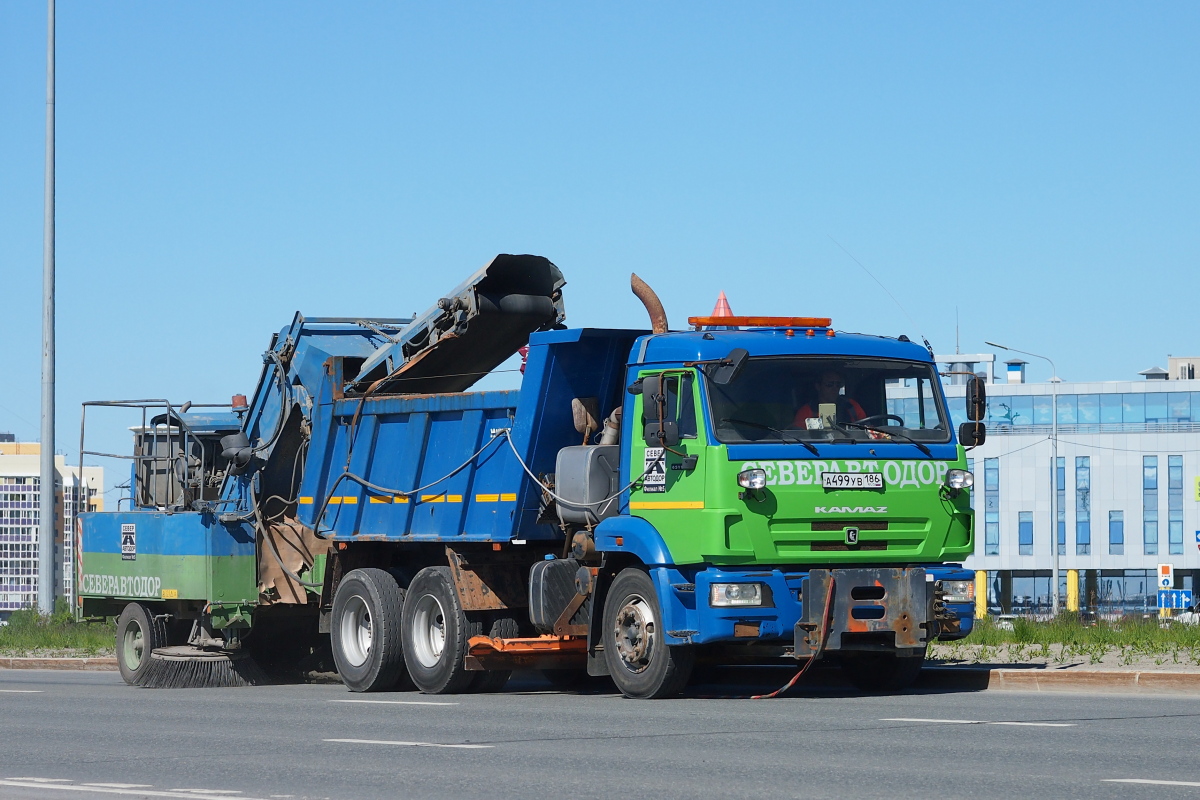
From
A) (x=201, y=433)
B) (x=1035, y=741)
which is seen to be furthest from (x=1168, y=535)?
(x=1035, y=741)

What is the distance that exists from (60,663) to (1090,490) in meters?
82.0

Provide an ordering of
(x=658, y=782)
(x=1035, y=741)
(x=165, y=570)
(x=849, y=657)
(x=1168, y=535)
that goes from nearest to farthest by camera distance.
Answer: (x=658, y=782)
(x=1035, y=741)
(x=849, y=657)
(x=165, y=570)
(x=1168, y=535)

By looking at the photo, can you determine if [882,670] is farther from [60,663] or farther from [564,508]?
[60,663]

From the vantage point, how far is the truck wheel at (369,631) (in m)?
16.6

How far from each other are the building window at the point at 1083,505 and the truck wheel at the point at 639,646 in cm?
8855

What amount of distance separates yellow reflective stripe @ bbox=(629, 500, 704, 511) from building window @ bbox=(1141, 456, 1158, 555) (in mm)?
88546

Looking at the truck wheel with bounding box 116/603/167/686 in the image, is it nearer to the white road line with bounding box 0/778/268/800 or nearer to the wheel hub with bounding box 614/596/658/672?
the wheel hub with bounding box 614/596/658/672

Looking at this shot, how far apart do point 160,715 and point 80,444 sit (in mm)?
6616

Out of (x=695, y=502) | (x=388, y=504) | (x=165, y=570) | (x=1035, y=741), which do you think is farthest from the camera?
(x=165, y=570)

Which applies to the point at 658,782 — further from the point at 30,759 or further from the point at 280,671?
the point at 280,671

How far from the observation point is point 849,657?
49.9 feet

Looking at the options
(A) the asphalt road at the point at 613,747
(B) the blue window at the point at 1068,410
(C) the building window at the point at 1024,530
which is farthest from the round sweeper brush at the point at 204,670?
(B) the blue window at the point at 1068,410

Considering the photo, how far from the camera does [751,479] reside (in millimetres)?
13586

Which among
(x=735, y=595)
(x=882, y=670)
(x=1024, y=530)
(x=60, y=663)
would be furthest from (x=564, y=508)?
(x=1024, y=530)
